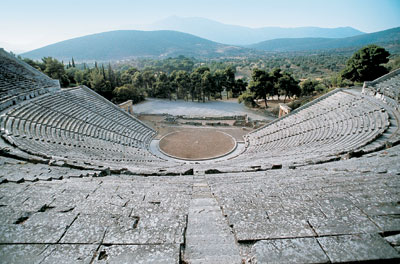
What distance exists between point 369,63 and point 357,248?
34744 millimetres

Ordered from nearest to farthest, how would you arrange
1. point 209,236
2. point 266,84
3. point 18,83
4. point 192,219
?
point 209,236
point 192,219
point 18,83
point 266,84

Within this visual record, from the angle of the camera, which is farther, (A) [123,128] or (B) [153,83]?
(B) [153,83]

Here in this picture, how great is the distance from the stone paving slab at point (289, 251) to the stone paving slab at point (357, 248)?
107mm

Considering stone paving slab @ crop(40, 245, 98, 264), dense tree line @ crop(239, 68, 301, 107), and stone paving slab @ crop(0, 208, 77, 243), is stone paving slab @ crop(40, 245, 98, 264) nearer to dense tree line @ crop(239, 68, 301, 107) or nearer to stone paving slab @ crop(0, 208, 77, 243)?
stone paving slab @ crop(0, 208, 77, 243)

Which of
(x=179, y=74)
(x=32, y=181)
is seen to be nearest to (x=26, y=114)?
(x=32, y=181)

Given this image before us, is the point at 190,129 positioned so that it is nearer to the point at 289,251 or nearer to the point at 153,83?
the point at 289,251

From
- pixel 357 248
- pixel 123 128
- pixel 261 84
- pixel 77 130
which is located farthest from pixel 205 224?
pixel 261 84

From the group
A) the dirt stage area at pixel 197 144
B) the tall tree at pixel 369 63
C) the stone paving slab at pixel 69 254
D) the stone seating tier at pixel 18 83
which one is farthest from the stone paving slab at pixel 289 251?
the tall tree at pixel 369 63

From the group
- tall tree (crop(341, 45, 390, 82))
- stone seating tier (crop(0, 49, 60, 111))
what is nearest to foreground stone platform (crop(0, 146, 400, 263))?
stone seating tier (crop(0, 49, 60, 111))

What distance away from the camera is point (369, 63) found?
27562mm

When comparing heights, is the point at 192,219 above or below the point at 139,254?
below

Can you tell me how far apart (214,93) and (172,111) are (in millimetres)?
10052

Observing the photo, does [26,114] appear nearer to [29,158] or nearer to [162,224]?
[29,158]

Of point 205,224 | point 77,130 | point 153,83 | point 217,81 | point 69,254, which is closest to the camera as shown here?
point 69,254
